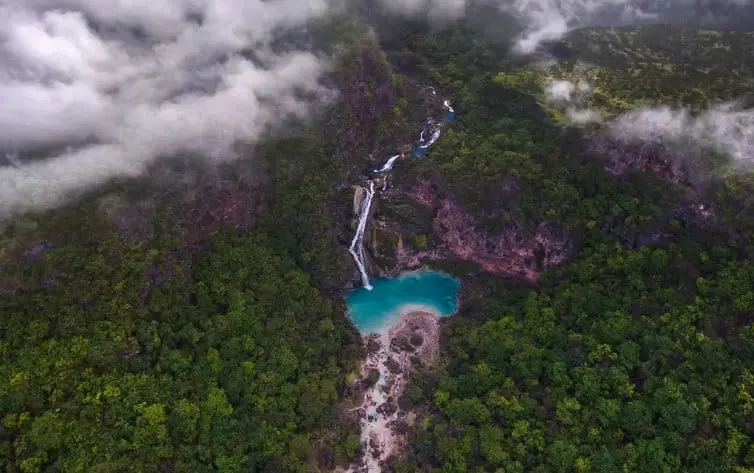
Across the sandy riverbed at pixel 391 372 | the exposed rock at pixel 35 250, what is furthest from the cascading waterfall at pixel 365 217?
the exposed rock at pixel 35 250

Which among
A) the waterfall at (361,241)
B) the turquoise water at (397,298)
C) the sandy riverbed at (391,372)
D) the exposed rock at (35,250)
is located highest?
the exposed rock at (35,250)

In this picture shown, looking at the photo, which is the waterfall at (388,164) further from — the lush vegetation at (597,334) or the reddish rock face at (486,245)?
the lush vegetation at (597,334)

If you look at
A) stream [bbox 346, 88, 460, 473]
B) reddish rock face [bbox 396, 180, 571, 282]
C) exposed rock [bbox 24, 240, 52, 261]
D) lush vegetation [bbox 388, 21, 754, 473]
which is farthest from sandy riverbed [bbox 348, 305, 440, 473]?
exposed rock [bbox 24, 240, 52, 261]

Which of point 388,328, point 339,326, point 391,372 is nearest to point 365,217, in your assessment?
point 388,328

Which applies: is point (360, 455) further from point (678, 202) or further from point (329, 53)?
point (329, 53)

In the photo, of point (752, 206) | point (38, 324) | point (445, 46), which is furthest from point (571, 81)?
point (38, 324)

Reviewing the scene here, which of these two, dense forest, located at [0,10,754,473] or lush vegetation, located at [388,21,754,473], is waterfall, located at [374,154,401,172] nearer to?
dense forest, located at [0,10,754,473]

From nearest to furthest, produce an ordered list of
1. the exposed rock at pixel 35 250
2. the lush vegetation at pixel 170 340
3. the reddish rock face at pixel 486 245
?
the lush vegetation at pixel 170 340 < the exposed rock at pixel 35 250 < the reddish rock face at pixel 486 245
